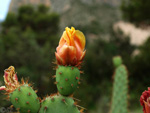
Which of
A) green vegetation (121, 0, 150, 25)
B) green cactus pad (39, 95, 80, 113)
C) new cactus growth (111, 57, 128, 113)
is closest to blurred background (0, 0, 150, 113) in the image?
green vegetation (121, 0, 150, 25)

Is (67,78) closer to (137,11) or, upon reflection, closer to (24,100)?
(24,100)

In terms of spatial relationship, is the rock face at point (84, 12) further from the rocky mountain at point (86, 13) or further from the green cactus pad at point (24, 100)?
the green cactus pad at point (24, 100)

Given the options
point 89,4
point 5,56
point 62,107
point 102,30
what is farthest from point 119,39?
point 89,4

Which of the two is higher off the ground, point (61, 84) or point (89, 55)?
point (89, 55)

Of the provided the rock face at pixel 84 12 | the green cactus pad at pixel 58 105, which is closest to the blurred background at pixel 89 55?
the green cactus pad at pixel 58 105

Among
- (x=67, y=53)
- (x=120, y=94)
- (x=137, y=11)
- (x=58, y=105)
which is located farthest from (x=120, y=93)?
(x=137, y=11)

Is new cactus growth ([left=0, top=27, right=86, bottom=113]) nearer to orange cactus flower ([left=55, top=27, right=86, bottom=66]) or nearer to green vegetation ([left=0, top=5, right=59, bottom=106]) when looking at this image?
orange cactus flower ([left=55, top=27, right=86, bottom=66])
